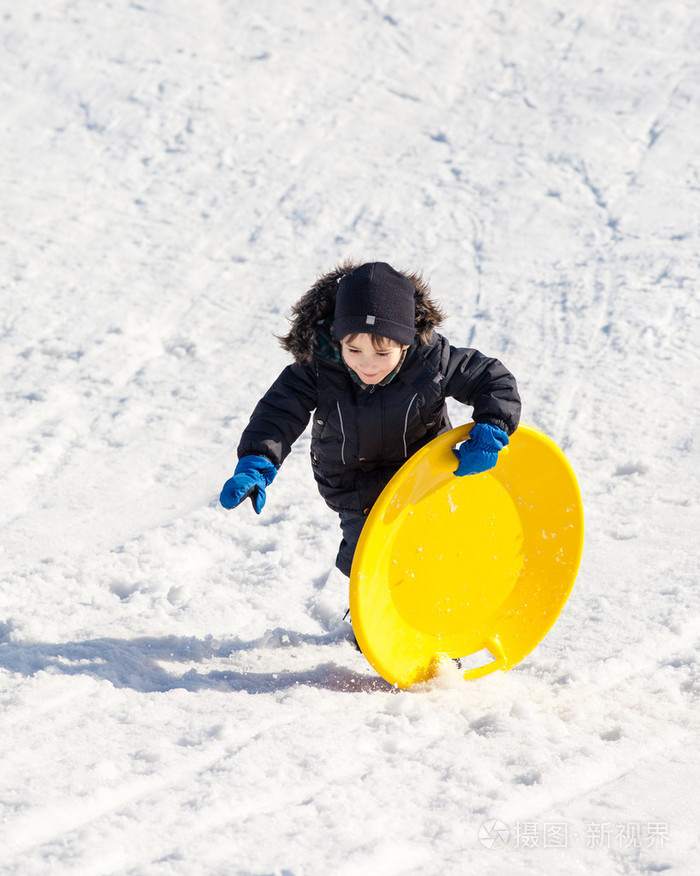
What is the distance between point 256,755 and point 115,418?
113 inches

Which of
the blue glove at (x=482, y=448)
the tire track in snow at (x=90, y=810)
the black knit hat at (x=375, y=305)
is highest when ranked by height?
the black knit hat at (x=375, y=305)

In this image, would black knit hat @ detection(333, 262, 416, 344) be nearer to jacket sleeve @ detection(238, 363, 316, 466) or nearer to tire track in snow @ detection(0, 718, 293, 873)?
jacket sleeve @ detection(238, 363, 316, 466)

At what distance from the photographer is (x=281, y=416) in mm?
2533

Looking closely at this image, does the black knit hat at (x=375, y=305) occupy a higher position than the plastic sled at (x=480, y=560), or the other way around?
the black knit hat at (x=375, y=305)

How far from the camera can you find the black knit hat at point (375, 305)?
92.7 inches

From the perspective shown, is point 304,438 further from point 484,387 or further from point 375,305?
point 375,305

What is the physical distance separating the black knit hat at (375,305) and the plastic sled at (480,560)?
338mm

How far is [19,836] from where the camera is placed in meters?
1.64

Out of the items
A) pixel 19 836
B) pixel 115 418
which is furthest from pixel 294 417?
pixel 115 418

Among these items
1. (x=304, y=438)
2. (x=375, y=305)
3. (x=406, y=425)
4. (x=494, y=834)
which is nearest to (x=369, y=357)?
(x=375, y=305)

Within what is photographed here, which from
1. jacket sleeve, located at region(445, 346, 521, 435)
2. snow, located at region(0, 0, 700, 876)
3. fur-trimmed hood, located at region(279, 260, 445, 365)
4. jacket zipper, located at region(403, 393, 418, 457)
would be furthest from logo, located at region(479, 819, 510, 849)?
fur-trimmed hood, located at region(279, 260, 445, 365)

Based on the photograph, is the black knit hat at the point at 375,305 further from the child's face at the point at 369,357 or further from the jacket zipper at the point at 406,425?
the jacket zipper at the point at 406,425

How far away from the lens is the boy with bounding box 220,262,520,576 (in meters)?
2.38

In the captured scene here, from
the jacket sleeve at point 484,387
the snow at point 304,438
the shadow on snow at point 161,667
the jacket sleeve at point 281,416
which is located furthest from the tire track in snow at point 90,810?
the jacket sleeve at point 484,387
